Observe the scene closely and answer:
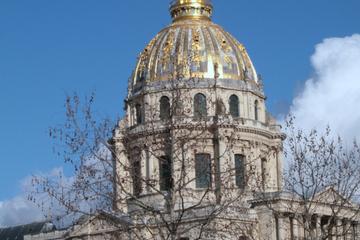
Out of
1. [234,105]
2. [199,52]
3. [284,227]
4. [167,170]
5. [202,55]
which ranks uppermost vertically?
[199,52]

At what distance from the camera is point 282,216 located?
309 feet

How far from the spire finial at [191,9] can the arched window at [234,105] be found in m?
11.0

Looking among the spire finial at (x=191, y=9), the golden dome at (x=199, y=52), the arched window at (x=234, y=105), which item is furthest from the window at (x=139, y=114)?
the spire finial at (x=191, y=9)

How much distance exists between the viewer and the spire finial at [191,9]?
122438mm

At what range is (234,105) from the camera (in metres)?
116

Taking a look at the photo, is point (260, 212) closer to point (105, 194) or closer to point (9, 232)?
point (9, 232)

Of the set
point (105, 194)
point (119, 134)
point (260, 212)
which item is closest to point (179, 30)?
point (119, 134)

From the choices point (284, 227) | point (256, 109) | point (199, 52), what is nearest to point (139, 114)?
point (199, 52)

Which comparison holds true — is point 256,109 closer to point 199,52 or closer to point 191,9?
point 199,52

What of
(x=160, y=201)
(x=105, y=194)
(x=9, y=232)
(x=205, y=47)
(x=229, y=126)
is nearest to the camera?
(x=105, y=194)

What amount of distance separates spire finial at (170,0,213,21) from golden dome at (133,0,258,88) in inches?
4.8

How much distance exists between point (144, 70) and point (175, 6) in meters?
9.28

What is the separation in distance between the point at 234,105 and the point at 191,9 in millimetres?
12775

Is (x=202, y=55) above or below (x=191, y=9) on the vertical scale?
below
